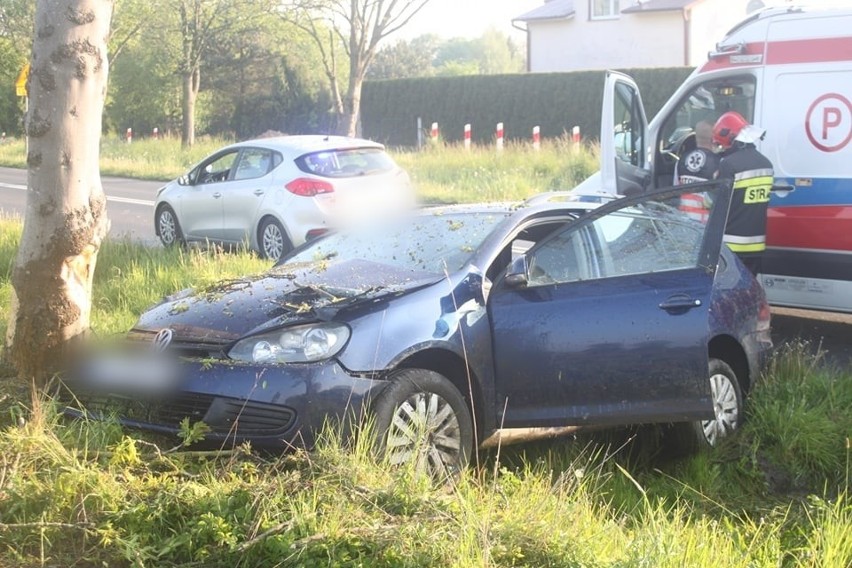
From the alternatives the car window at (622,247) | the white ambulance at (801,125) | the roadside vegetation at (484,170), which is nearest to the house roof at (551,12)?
the roadside vegetation at (484,170)

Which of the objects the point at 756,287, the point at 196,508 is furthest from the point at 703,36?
the point at 196,508

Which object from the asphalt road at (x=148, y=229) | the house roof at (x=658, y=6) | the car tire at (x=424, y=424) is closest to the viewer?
the car tire at (x=424, y=424)

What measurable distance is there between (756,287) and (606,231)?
3.71ft

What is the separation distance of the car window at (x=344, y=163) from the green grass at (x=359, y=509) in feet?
24.5

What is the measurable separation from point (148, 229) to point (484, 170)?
25.6 ft

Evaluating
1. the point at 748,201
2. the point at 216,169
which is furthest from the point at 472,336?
the point at 216,169

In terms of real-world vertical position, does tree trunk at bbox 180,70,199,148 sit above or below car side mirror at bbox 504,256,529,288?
above

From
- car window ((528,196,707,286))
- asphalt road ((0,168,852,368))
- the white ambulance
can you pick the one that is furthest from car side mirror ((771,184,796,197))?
car window ((528,196,707,286))

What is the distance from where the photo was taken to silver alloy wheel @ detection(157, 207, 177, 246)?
14.5 meters

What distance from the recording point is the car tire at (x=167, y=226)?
14414 mm

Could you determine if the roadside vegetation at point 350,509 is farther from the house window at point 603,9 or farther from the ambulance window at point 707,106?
the house window at point 603,9

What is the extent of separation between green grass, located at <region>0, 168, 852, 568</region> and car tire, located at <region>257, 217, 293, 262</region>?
7.37 m

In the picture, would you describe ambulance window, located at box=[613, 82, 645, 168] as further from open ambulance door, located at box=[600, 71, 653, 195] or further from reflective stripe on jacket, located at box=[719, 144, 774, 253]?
reflective stripe on jacket, located at box=[719, 144, 774, 253]

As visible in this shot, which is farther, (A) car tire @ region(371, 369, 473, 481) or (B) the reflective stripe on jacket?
(B) the reflective stripe on jacket
